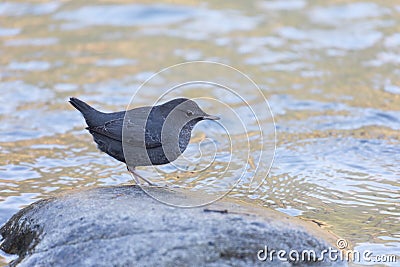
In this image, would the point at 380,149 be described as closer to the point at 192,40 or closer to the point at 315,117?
the point at 315,117

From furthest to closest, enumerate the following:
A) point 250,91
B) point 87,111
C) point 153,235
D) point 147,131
Answer: 1. point 250,91
2. point 87,111
3. point 147,131
4. point 153,235

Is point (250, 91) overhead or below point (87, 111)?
below

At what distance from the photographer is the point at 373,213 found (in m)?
5.51

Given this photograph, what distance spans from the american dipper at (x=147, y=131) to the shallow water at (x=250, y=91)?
1114mm

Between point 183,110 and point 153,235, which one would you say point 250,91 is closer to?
point 183,110

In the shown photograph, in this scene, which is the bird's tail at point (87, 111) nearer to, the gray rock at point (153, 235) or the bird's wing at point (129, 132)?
the bird's wing at point (129, 132)

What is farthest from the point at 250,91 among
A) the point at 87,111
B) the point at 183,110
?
the point at 87,111

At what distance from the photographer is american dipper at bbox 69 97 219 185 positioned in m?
5.02

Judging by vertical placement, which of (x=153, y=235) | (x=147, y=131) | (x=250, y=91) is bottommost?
(x=153, y=235)

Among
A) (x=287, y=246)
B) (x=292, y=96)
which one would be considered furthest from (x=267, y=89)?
(x=287, y=246)

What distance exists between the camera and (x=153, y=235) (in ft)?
13.5

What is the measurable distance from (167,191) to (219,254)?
39.9 inches

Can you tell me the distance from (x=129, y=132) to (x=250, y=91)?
4564 millimetres

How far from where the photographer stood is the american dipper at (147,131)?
502 cm
